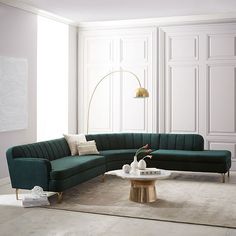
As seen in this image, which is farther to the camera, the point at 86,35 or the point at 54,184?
the point at 86,35

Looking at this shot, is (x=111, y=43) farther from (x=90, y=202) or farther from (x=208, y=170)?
(x=90, y=202)

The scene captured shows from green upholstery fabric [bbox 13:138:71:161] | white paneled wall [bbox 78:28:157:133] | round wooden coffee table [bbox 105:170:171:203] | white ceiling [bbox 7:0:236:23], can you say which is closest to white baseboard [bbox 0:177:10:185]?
green upholstery fabric [bbox 13:138:71:161]

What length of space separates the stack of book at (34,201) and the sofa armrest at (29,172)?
181 mm

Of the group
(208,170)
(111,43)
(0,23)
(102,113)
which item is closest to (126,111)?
(102,113)

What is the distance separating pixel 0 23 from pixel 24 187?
2582 millimetres

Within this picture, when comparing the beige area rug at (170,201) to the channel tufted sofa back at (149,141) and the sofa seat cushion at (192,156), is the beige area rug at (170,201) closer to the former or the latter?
the sofa seat cushion at (192,156)

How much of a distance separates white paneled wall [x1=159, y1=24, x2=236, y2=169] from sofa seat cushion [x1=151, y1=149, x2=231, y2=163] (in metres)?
1.03

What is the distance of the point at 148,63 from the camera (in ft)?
28.2

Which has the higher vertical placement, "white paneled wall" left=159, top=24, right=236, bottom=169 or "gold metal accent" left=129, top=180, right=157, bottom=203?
"white paneled wall" left=159, top=24, right=236, bottom=169

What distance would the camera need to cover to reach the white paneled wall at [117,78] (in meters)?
8.62

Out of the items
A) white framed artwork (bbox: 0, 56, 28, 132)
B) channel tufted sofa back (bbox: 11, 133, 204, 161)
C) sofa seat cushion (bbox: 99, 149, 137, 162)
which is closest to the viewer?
white framed artwork (bbox: 0, 56, 28, 132)

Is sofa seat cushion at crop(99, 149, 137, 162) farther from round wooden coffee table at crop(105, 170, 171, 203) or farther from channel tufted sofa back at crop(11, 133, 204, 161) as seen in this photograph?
round wooden coffee table at crop(105, 170, 171, 203)

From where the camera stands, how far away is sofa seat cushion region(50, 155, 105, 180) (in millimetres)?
5547

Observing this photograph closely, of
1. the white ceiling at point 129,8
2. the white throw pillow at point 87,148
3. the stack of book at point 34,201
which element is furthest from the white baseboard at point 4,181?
the white ceiling at point 129,8
